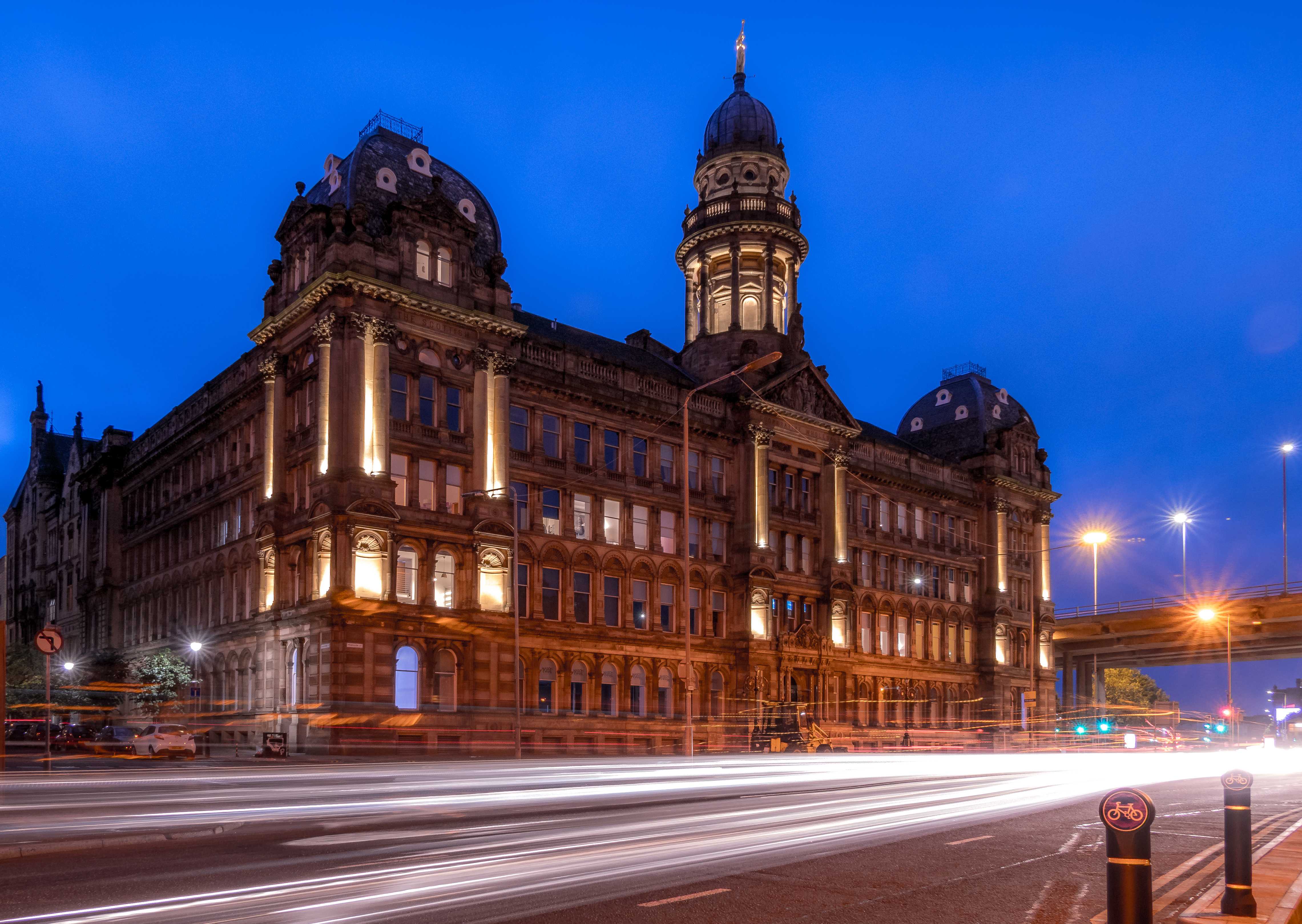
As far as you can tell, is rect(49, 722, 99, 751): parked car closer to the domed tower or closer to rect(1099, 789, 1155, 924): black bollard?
the domed tower

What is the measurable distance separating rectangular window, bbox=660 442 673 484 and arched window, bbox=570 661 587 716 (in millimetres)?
10345

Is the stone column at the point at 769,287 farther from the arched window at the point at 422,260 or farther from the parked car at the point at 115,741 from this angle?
the parked car at the point at 115,741

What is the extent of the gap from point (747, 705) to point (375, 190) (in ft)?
100

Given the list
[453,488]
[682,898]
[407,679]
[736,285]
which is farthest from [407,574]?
[682,898]

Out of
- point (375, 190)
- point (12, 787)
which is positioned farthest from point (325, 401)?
point (12, 787)

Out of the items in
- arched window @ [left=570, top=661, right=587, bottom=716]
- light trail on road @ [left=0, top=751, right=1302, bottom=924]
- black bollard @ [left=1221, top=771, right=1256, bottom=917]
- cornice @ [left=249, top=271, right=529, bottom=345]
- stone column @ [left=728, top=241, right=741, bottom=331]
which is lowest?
arched window @ [left=570, top=661, right=587, bottom=716]

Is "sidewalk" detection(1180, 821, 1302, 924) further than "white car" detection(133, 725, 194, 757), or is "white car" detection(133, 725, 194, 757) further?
"white car" detection(133, 725, 194, 757)

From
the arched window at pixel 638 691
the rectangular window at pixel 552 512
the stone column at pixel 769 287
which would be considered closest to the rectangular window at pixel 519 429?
the rectangular window at pixel 552 512

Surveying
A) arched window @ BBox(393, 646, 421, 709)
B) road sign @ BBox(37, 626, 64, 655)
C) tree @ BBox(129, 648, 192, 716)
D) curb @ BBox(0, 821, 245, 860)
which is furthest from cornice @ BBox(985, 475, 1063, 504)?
curb @ BBox(0, 821, 245, 860)

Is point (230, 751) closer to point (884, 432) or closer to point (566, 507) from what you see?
point (566, 507)

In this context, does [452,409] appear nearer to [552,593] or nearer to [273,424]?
[273,424]

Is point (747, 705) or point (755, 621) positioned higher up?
point (755, 621)

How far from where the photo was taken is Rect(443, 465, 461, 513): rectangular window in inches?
1838

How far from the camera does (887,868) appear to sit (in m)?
12.1
